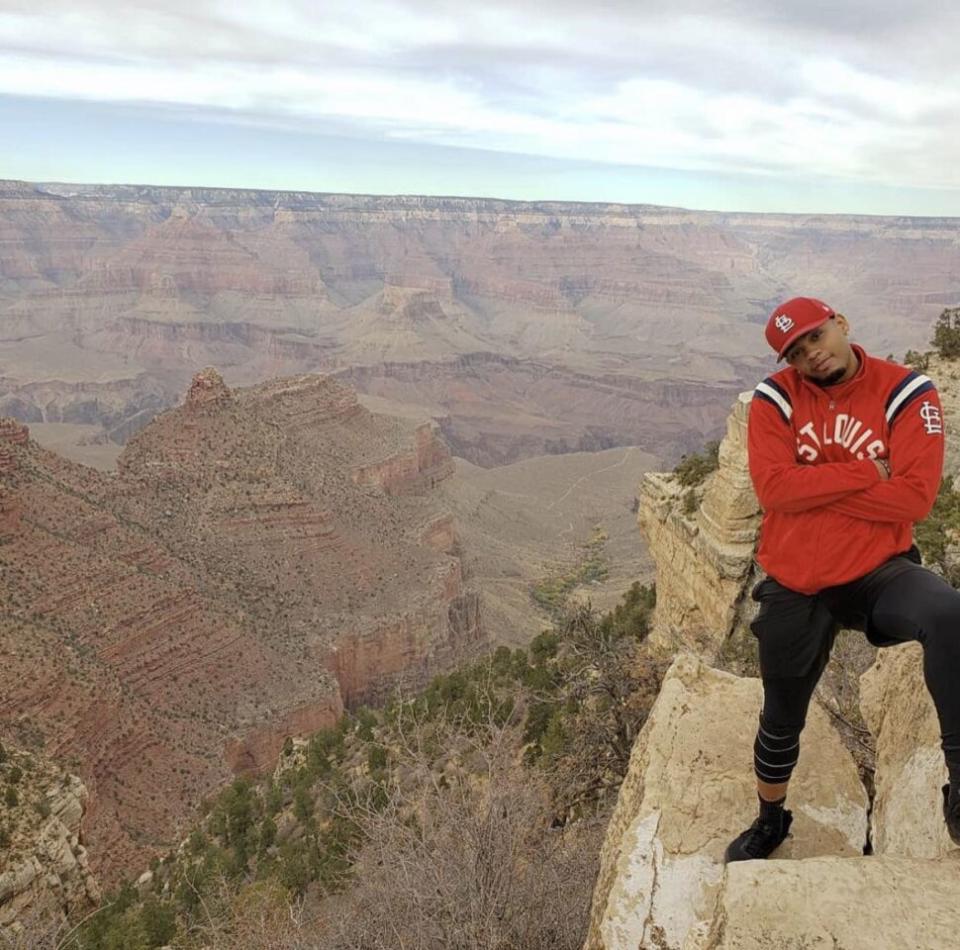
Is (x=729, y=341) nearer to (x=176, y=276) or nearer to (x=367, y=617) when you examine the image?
(x=176, y=276)

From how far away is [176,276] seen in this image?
627 feet

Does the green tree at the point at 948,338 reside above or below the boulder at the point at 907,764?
above

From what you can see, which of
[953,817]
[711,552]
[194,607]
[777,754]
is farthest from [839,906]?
[194,607]

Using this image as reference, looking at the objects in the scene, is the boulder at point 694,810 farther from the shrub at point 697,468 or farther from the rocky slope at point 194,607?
the rocky slope at point 194,607

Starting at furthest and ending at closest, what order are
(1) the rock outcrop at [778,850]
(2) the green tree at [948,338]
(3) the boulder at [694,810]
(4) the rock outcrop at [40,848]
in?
(2) the green tree at [948,338] → (4) the rock outcrop at [40,848] → (3) the boulder at [694,810] → (1) the rock outcrop at [778,850]

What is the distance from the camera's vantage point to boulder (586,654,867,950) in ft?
14.1

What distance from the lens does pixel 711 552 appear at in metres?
13.7

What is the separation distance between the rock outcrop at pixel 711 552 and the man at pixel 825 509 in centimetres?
802

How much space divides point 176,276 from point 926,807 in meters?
208

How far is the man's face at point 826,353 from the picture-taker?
4.10 meters

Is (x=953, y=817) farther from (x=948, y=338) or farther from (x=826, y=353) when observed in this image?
(x=948, y=338)

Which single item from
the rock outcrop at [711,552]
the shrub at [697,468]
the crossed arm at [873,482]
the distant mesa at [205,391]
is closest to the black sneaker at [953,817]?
the crossed arm at [873,482]

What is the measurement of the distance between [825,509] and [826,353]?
827mm

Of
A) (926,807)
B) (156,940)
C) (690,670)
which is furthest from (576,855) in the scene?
(156,940)
